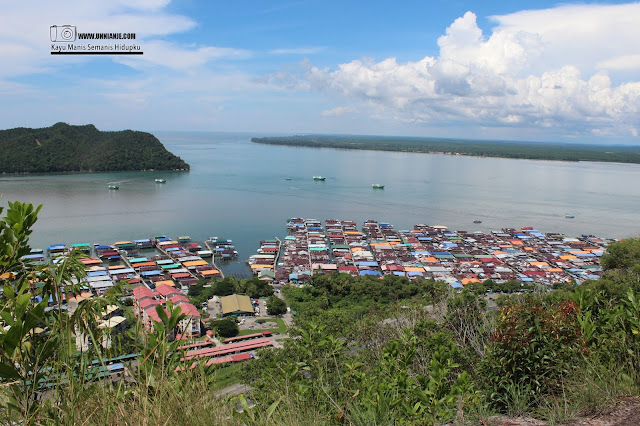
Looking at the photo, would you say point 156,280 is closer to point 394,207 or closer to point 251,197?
point 251,197

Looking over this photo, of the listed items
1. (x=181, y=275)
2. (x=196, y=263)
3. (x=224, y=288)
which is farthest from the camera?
(x=196, y=263)

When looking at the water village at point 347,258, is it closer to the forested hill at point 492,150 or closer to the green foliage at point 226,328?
the green foliage at point 226,328

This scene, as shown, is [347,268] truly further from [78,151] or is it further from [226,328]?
[78,151]

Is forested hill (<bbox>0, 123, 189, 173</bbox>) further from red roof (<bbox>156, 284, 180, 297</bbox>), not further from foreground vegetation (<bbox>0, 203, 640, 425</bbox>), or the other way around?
foreground vegetation (<bbox>0, 203, 640, 425</bbox>)

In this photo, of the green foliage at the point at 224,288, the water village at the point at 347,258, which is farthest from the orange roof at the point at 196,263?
the green foliage at the point at 224,288

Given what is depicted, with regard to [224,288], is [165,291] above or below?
above

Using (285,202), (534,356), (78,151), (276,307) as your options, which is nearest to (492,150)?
(285,202)
